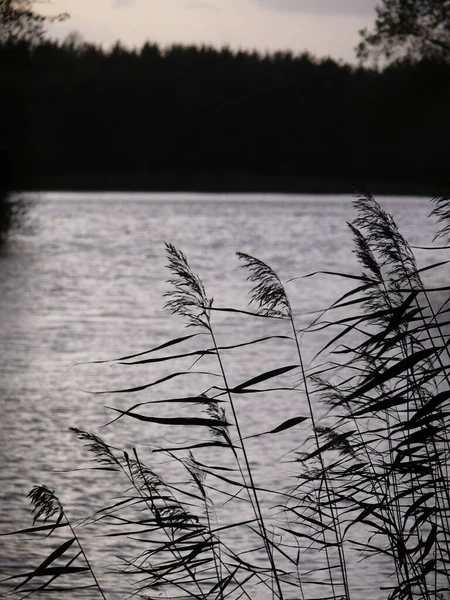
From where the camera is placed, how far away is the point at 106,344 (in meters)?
14.2

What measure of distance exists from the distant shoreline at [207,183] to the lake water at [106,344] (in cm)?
5514

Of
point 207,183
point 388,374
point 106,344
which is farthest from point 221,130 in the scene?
point 388,374

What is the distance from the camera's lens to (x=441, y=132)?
3374 inches

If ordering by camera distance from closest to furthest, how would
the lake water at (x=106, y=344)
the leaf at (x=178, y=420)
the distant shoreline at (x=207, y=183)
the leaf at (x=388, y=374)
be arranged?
1. the leaf at (x=178, y=420)
2. the leaf at (x=388, y=374)
3. the lake water at (x=106, y=344)
4. the distant shoreline at (x=207, y=183)

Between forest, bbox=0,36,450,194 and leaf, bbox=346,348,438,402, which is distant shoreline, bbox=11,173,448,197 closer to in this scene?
forest, bbox=0,36,450,194

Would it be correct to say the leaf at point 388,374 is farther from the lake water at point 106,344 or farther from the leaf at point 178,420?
the lake water at point 106,344

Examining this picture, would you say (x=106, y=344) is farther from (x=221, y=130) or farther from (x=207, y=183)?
(x=207, y=183)

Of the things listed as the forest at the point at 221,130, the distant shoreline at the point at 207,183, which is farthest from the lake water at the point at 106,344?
the forest at the point at 221,130

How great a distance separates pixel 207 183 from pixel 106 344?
89311mm

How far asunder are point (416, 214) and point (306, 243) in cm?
2266

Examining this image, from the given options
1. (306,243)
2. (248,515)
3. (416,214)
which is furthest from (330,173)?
(248,515)

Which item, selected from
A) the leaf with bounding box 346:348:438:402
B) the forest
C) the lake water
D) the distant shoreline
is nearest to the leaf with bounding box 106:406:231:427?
the leaf with bounding box 346:348:438:402

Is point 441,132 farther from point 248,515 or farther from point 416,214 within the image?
point 248,515

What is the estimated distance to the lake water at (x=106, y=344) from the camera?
7641 millimetres
